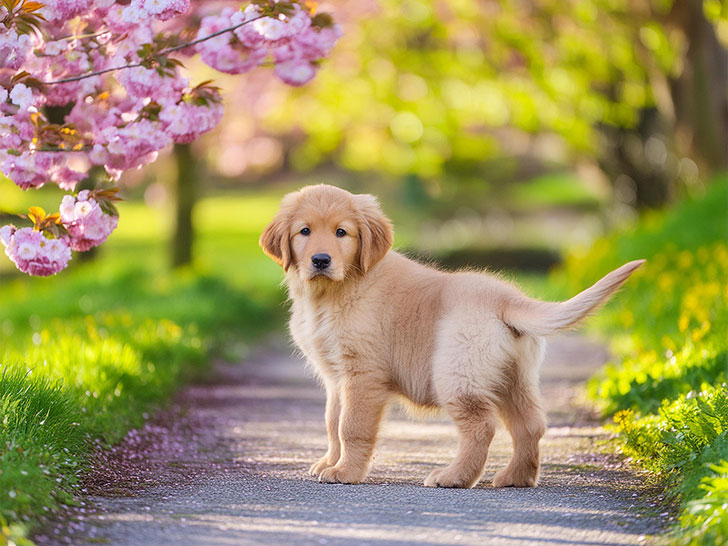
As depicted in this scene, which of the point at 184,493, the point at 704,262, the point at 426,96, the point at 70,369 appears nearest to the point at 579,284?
the point at 704,262

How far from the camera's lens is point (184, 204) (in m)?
16.2

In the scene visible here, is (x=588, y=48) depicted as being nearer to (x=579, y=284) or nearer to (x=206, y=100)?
(x=579, y=284)

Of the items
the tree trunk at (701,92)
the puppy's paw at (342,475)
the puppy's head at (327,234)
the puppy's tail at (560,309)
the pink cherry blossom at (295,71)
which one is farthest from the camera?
the tree trunk at (701,92)

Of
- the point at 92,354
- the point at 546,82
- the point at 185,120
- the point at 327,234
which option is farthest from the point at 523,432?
the point at 546,82

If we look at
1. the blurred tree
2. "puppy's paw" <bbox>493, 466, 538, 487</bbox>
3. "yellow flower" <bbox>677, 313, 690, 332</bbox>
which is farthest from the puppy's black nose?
the blurred tree

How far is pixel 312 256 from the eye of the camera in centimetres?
536

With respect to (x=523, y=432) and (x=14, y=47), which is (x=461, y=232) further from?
(x=14, y=47)

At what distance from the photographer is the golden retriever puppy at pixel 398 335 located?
204 inches

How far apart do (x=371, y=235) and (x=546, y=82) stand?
11.8 metres

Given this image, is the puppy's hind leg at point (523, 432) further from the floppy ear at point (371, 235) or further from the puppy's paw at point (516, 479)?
the floppy ear at point (371, 235)

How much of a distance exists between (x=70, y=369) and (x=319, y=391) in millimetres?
2961

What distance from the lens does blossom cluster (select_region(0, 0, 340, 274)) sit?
550 cm

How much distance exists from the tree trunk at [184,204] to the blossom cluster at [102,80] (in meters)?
9.78

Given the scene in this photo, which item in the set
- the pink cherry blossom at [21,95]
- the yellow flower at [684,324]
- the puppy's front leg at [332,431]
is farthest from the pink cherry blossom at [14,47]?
the yellow flower at [684,324]
